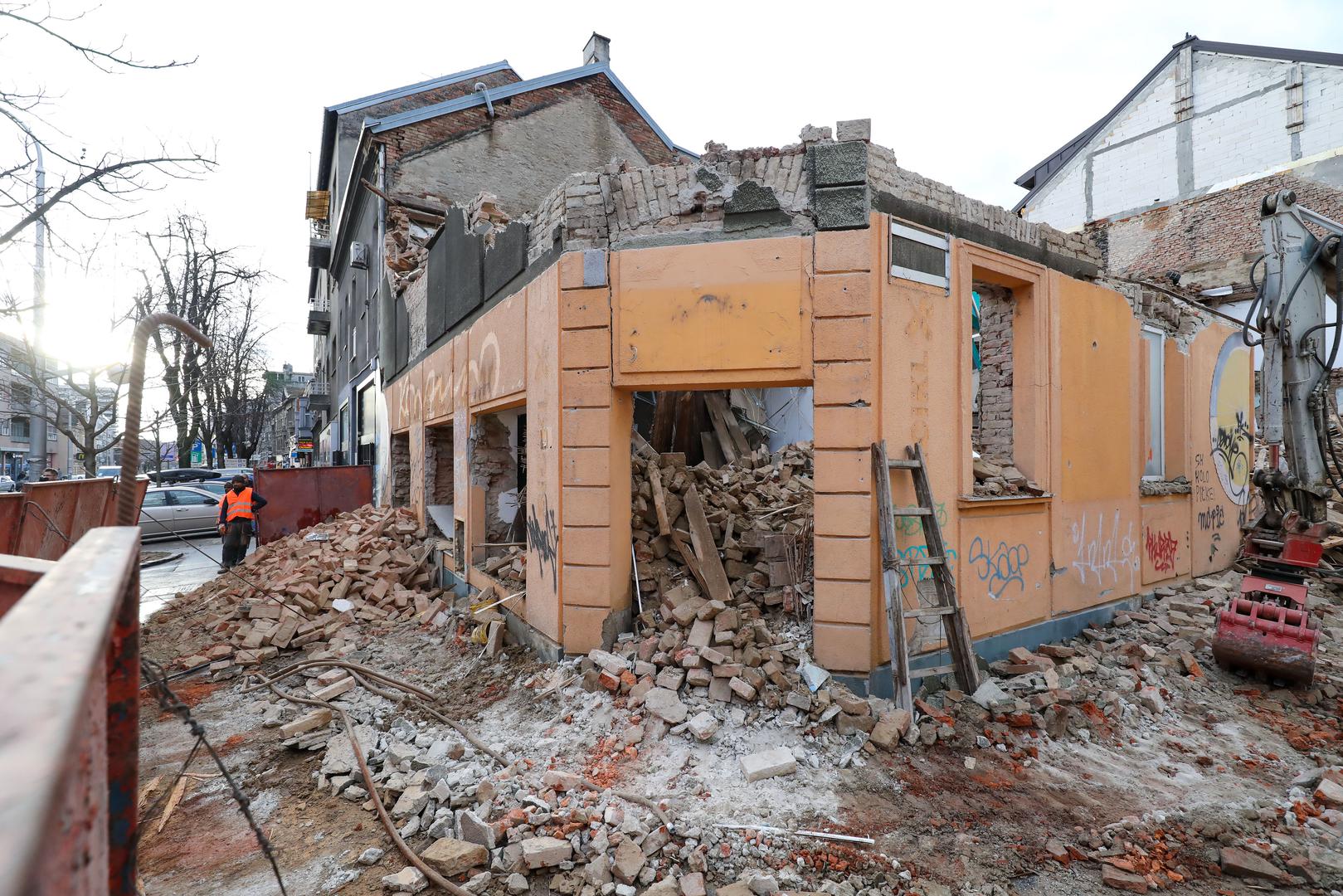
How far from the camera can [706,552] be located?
6.86 meters

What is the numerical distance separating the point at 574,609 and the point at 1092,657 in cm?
510

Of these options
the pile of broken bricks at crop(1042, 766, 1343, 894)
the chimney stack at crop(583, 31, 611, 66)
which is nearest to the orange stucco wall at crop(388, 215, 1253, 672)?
the pile of broken bricks at crop(1042, 766, 1343, 894)

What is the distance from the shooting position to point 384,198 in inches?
580

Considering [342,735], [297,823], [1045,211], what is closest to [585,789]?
[297,823]

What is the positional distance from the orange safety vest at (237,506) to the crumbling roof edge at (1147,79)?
770 inches

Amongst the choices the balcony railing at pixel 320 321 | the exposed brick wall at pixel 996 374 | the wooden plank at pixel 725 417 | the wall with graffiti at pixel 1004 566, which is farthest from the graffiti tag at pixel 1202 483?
the balcony railing at pixel 320 321

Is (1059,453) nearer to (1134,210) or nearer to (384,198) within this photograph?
(384,198)

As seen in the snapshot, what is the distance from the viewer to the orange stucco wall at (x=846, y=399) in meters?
5.76

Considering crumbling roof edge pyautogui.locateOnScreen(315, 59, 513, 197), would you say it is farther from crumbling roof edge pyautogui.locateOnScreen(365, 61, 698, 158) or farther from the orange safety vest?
the orange safety vest

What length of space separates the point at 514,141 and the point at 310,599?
11732 millimetres

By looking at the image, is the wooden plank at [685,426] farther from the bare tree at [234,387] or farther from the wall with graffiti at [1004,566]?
the bare tree at [234,387]

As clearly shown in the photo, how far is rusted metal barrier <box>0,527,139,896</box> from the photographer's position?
2.49 ft

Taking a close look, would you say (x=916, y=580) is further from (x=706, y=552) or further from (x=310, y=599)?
(x=310, y=599)

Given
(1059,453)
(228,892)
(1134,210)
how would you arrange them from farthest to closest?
(1134,210)
(1059,453)
(228,892)
